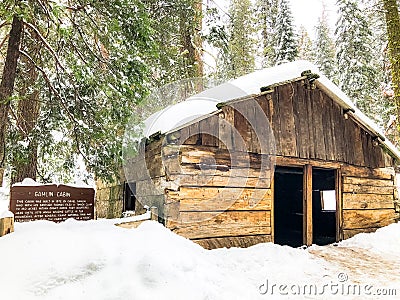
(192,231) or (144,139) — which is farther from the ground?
(144,139)

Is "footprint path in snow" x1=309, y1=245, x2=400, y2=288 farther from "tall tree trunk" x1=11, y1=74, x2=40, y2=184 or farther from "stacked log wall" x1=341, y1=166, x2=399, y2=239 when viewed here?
"tall tree trunk" x1=11, y1=74, x2=40, y2=184

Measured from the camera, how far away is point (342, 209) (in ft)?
30.3

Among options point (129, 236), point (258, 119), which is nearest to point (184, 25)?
point (258, 119)

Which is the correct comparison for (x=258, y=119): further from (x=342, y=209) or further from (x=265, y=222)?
(x=342, y=209)

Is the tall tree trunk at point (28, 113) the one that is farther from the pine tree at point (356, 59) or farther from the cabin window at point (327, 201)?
the pine tree at point (356, 59)

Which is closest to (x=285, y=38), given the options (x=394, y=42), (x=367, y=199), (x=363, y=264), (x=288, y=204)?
(x=288, y=204)

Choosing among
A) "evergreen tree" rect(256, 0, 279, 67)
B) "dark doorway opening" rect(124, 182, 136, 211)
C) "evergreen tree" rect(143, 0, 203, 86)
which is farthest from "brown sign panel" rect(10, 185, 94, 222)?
"evergreen tree" rect(256, 0, 279, 67)

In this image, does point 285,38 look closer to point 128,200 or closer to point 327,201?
point 327,201

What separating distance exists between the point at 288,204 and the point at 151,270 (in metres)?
9.46

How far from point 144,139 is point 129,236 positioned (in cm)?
265

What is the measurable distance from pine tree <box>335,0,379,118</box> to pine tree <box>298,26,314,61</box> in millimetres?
8313

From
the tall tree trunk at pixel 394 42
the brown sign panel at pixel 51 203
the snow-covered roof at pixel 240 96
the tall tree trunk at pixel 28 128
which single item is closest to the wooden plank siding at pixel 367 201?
the snow-covered roof at pixel 240 96

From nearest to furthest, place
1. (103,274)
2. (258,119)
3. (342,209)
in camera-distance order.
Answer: (103,274) → (258,119) → (342,209)

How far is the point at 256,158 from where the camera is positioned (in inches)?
307
